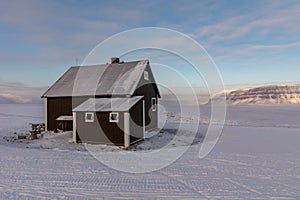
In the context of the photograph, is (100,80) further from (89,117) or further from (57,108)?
(89,117)

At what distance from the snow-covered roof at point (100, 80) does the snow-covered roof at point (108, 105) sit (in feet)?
1.77

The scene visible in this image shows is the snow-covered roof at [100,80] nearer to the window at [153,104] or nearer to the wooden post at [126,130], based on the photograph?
the wooden post at [126,130]

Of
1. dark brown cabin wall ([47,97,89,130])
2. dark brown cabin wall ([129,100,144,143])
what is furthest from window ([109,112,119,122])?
dark brown cabin wall ([47,97,89,130])

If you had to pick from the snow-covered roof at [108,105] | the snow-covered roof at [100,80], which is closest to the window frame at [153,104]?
the snow-covered roof at [100,80]

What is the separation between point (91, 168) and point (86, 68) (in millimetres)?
13188

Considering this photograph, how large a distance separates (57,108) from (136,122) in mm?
6845

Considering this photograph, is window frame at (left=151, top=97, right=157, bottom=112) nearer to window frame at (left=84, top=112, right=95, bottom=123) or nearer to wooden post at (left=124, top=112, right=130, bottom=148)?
wooden post at (left=124, top=112, right=130, bottom=148)

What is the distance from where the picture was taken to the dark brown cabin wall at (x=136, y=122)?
13406 millimetres

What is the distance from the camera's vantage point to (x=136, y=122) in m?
14.0

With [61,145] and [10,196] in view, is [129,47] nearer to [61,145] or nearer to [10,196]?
[61,145]

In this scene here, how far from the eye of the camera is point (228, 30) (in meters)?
18.3

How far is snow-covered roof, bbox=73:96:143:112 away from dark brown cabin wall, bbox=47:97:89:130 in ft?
8.54

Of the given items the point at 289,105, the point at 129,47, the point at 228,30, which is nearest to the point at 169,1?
the point at 129,47

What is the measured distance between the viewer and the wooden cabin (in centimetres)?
1322
